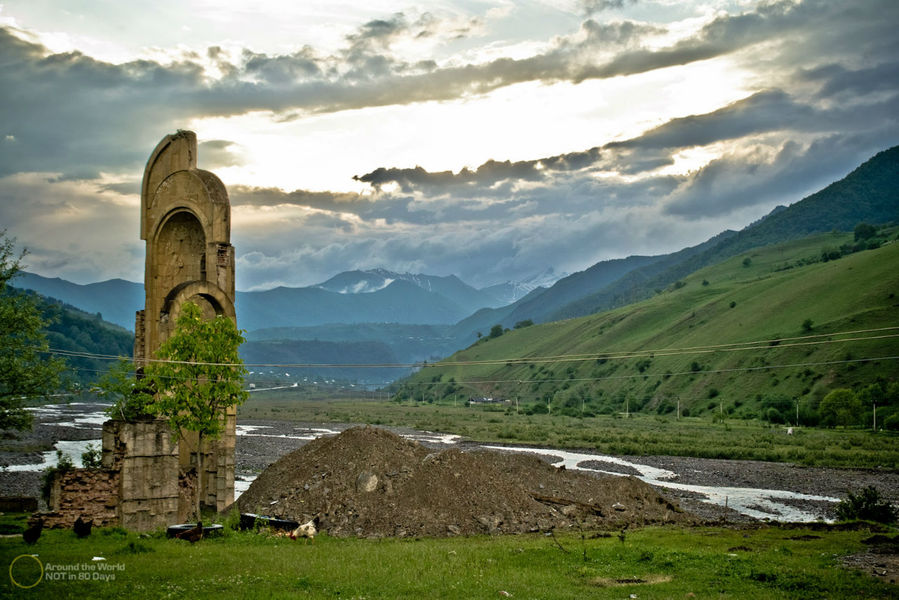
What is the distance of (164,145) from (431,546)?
81.0 feet

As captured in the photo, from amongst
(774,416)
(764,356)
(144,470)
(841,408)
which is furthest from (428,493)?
(764,356)

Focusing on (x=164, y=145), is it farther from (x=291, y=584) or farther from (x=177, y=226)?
(x=291, y=584)

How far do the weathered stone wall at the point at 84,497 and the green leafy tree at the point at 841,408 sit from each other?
8898cm

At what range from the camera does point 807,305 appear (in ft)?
498

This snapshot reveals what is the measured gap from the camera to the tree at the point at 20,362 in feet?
121

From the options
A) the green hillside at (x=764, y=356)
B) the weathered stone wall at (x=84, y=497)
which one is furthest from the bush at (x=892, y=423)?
the weathered stone wall at (x=84, y=497)

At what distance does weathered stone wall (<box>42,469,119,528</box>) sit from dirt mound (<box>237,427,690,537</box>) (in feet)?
26.3

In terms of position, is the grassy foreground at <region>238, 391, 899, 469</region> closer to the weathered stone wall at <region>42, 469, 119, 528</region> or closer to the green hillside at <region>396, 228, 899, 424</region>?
the green hillside at <region>396, 228, 899, 424</region>

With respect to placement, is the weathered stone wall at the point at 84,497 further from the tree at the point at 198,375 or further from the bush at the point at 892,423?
the bush at the point at 892,423

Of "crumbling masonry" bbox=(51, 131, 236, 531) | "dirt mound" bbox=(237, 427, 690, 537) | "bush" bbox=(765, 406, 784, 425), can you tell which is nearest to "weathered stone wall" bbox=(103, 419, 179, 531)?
"crumbling masonry" bbox=(51, 131, 236, 531)

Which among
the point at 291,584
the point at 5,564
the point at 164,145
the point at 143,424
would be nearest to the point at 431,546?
the point at 291,584

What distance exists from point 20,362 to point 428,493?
65.6ft

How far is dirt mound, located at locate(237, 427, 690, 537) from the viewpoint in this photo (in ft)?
111

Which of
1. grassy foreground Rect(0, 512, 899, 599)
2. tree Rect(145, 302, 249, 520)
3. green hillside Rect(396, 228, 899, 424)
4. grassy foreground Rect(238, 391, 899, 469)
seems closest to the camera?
grassy foreground Rect(0, 512, 899, 599)
